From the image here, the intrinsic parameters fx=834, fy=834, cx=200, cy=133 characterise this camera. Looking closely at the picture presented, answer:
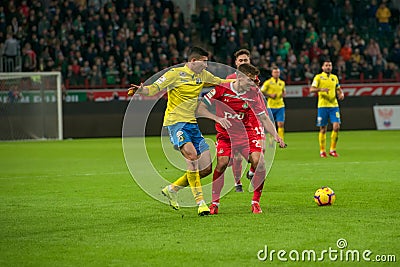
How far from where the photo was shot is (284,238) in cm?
835

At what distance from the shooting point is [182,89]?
35.5 ft

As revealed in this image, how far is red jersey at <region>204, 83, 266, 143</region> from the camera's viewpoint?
35.7 ft

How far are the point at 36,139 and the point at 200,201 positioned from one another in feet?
65.2

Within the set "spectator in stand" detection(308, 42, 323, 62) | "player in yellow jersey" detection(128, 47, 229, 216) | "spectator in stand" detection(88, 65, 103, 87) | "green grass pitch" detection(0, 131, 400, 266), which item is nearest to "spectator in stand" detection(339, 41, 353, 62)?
"spectator in stand" detection(308, 42, 323, 62)

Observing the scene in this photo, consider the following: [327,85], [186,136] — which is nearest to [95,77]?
[327,85]

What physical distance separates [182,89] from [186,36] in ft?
76.9

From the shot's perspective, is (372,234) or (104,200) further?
(104,200)

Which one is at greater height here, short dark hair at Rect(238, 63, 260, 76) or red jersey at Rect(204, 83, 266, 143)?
short dark hair at Rect(238, 63, 260, 76)

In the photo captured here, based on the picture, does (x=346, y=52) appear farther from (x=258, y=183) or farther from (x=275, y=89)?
(x=258, y=183)

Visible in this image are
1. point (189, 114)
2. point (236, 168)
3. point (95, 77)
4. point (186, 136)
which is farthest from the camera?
point (95, 77)

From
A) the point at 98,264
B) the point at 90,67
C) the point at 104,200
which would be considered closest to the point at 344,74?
the point at 90,67

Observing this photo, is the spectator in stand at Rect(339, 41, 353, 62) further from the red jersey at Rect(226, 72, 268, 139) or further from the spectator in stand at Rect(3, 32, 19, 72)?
the red jersey at Rect(226, 72, 268, 139)

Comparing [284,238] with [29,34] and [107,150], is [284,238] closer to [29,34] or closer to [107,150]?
[107,150]

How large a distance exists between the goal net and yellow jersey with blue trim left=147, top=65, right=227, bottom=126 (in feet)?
60.8
